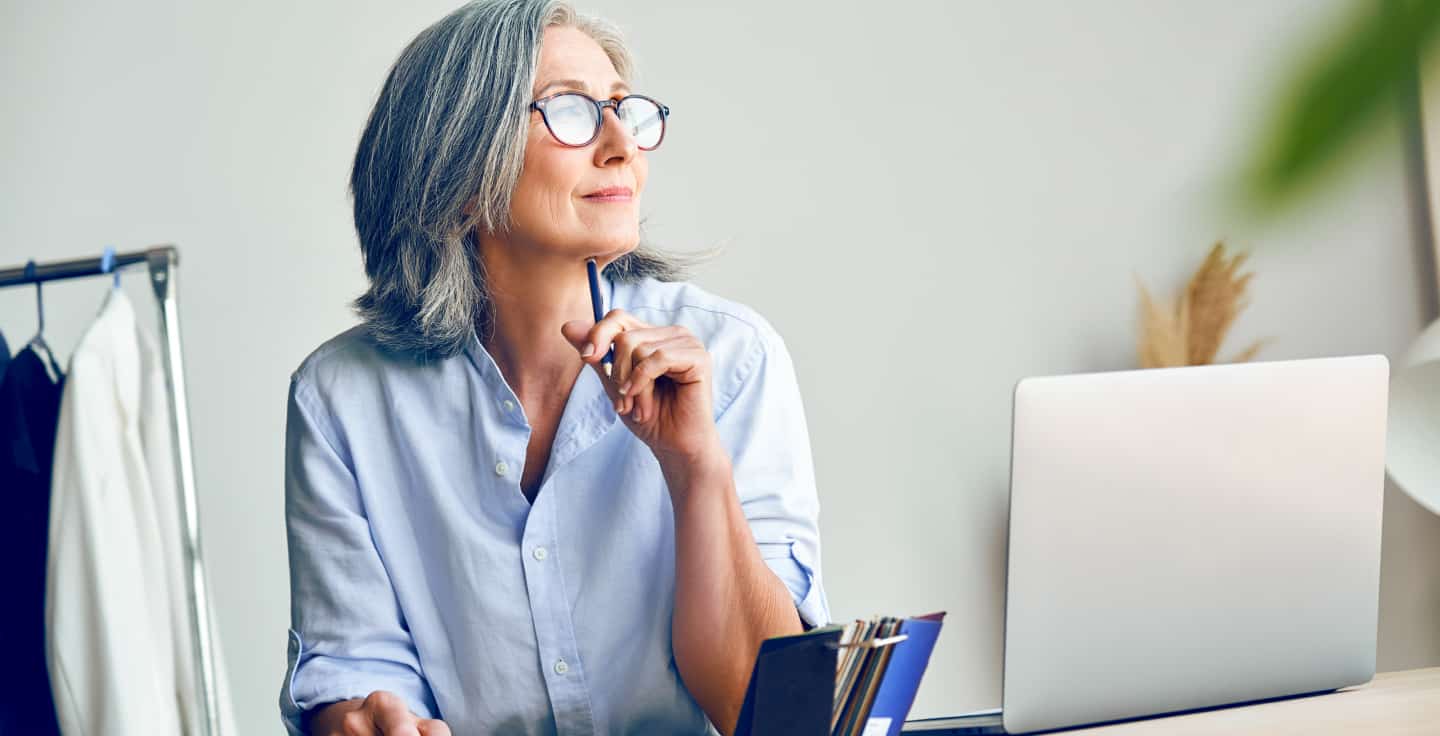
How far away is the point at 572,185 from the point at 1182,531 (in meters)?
0.71

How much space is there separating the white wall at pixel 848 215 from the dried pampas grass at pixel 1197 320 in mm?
125

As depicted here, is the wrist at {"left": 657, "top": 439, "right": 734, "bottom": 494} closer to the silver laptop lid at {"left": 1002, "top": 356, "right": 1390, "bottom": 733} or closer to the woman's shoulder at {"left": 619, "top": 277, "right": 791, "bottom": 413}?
the woman's shoulder at {"left": 619, "top": 277, "right": 791, "bottom": 413}

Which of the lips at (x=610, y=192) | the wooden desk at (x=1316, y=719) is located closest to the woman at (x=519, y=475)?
the lips at (x=610, y=192)

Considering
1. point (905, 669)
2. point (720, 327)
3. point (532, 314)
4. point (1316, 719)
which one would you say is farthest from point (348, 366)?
point (1316, 719)

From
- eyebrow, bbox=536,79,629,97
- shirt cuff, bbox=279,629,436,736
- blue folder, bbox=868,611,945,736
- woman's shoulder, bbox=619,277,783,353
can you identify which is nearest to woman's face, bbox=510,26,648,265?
eyebrow, bbox=536,79,629,97

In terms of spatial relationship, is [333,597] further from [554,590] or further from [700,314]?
[700,314]

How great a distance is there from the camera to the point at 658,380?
127 cm

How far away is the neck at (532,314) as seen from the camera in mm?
1447

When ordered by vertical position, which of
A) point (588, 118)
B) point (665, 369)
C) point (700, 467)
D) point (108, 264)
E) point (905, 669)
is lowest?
point (905, 669)

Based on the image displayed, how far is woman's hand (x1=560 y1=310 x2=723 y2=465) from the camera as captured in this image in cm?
120

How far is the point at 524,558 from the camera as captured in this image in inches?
53.4

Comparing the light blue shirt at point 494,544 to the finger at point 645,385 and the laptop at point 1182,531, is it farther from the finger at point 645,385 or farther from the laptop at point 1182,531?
the laptop at point 1182,531

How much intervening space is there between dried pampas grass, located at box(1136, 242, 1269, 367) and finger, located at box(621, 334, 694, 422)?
1.84m

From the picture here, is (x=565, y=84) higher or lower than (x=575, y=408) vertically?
higher
